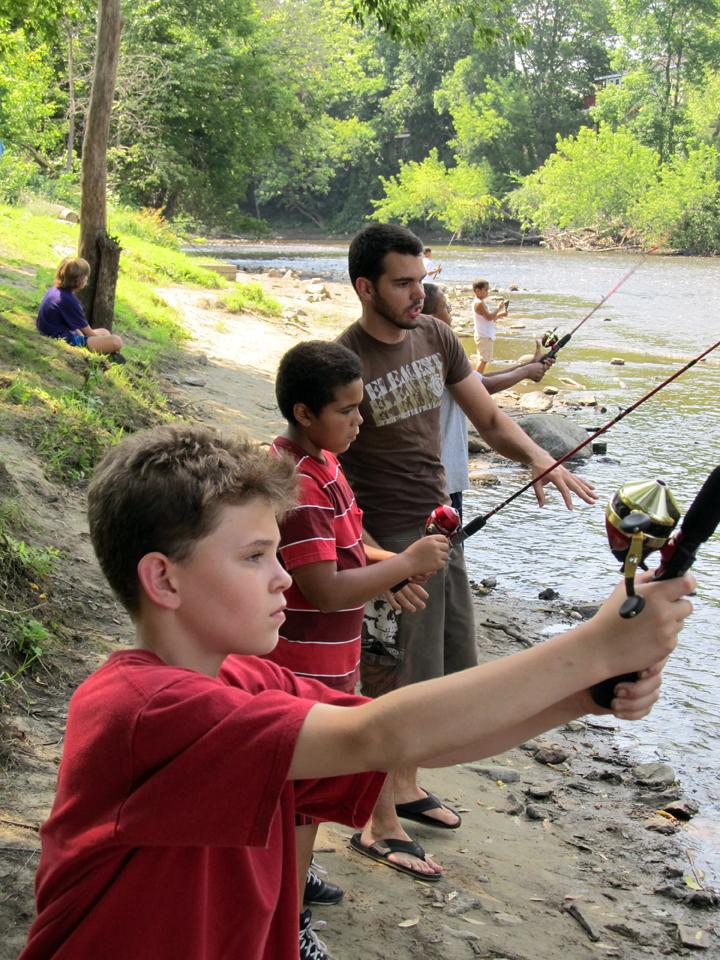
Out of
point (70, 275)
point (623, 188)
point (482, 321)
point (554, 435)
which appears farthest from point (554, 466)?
point (623, 188)

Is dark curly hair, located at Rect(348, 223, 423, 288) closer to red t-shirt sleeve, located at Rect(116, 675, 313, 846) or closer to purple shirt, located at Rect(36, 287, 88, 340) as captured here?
red t-shirt sleeve, located at Rect(116, 675, 313, 846)

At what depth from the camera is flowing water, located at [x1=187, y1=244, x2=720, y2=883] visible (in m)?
4.47

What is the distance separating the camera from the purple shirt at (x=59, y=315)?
752 centimetres

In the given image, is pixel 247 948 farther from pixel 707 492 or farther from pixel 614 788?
pixel 614 788

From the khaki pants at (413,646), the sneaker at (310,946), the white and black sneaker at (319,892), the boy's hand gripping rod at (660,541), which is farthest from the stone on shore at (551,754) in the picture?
the boy's hand gripping rod at (660,541)

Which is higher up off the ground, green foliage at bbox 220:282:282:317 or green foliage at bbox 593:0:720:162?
green foliage at bbox 593:0:720:162

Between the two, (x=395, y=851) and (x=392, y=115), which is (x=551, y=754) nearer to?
(x=395, y=851)

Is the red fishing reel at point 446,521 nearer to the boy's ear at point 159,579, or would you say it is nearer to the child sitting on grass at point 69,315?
the boy's ear at point 159,579

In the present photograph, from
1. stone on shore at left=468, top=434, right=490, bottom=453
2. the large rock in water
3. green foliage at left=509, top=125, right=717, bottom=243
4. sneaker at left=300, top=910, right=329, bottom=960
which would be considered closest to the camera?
sneaker at left=300, top=910, right=329, bottom=960

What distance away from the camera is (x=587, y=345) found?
715 inches

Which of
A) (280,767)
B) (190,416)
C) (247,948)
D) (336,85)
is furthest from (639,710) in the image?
(336,85)

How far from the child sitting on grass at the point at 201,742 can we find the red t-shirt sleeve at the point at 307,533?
101cm

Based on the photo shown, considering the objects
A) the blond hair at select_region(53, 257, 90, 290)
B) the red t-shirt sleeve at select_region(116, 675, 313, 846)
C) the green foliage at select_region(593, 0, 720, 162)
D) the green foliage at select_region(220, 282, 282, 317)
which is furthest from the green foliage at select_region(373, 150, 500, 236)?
the red t-shirt sleeve at select_region(116, 675, 313, 846)

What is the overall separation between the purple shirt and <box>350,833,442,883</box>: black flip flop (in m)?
5.68
